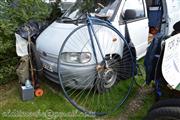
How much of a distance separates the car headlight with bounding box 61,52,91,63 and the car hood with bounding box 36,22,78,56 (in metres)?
0.18

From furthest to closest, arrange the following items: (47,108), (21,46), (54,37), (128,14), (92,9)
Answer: (92,9)
(128,14)
(21,46)
(54,37)
(47,108)

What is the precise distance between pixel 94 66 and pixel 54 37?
938mm

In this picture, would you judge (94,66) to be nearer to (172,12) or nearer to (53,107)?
(53,107)

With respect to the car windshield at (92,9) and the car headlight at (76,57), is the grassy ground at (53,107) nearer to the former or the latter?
the car headlight at (76,57)

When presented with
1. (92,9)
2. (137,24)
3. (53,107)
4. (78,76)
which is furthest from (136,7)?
(53,107)

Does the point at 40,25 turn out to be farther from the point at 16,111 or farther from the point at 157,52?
the point at 157,52

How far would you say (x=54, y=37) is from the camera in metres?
4.37

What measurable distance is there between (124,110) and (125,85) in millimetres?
818

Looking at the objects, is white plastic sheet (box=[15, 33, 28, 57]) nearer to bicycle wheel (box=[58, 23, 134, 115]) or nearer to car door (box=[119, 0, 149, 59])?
bicycle wheel (box=[58, 23, 134, 115])

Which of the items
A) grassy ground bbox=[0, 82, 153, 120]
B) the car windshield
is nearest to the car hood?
the car windshield

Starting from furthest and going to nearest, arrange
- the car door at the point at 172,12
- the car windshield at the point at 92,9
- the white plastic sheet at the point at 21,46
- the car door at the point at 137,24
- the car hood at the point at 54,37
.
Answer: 1. the car door at the point at 172,12
2. the car door at the point at 137,24
3. the car windshield at the point at 92,9
4. the white plastic sheet at the point at 21,46
5. the car hood at the point at 54,37

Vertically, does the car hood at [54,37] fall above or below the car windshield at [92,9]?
below

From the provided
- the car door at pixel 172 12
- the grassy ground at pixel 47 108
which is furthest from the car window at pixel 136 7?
the grassy ground at pixel 47 108

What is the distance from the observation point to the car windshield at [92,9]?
15.5 ft
